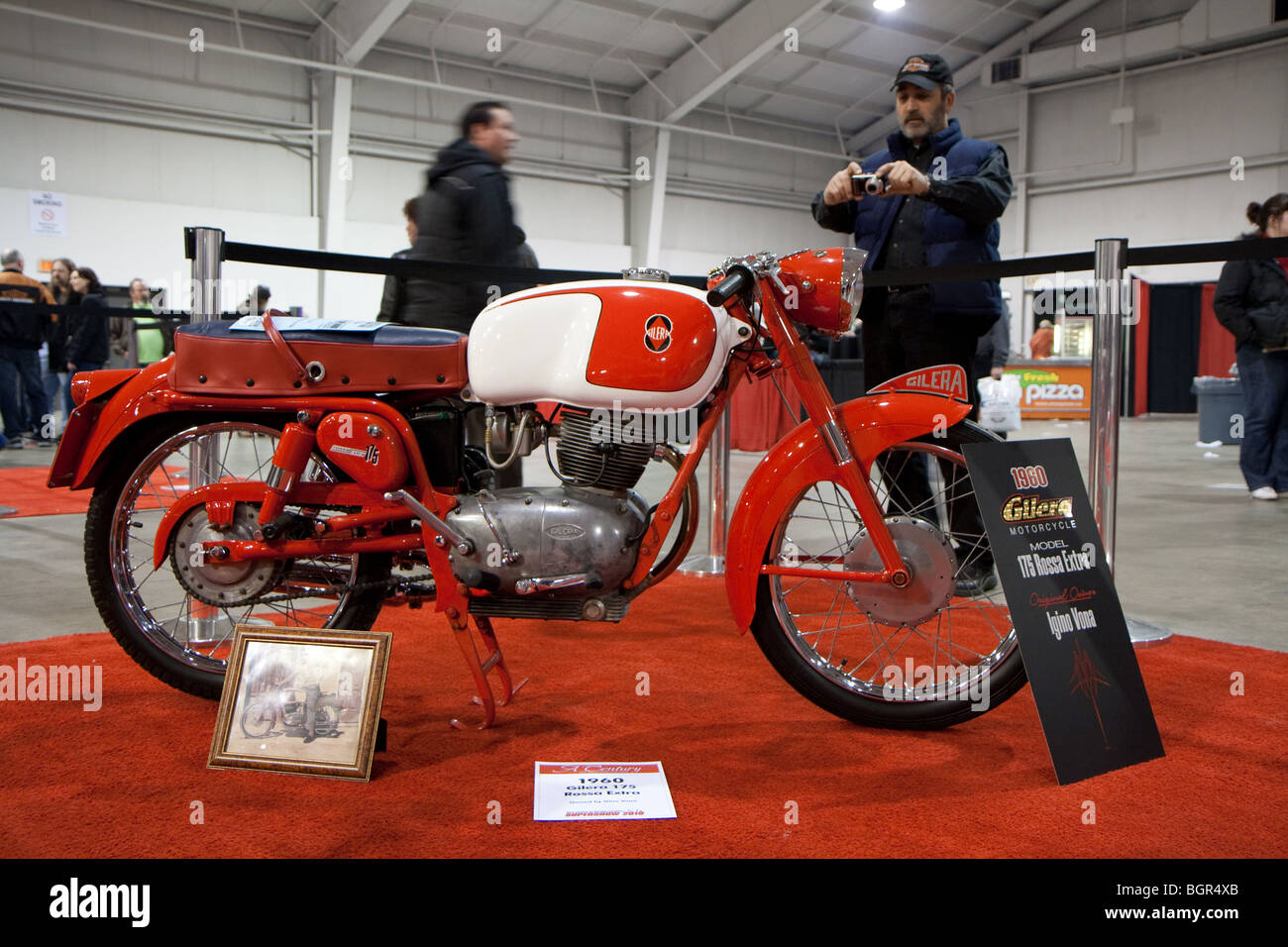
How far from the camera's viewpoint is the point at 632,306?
6.44ft

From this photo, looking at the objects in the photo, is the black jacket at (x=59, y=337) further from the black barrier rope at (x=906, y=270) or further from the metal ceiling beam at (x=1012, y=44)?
the metal ceiling beam at (x=1012, y=44)

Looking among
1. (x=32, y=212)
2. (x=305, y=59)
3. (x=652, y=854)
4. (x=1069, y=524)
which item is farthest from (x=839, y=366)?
(x=32, y=212)

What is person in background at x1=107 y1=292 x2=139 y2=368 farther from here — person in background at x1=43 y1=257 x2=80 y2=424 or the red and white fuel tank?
the red and white fuel tank

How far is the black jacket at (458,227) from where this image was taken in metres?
3.22

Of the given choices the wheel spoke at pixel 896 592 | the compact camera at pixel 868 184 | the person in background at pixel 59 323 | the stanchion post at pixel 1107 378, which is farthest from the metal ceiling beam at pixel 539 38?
the wheel spoke at pixel 896 592

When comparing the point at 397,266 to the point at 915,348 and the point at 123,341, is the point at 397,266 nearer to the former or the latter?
the point at 915,348

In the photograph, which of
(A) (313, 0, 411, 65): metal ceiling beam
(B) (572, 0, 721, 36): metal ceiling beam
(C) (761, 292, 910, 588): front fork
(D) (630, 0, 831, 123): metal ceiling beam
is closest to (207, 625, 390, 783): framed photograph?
(C) (761, 292, 910, 588): front fork

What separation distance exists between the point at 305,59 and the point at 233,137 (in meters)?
1.38

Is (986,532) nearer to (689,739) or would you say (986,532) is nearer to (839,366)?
(689,739)

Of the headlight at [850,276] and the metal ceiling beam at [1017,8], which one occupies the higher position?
the metal ceiling beam at [1017,8]

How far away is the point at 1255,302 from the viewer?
5.25 metres

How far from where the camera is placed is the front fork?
2.07 meters

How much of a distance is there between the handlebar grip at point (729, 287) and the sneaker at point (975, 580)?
3.57 ft

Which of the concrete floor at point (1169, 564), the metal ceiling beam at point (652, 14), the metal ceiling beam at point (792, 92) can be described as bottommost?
the concrete floor at point (1169, 564)
